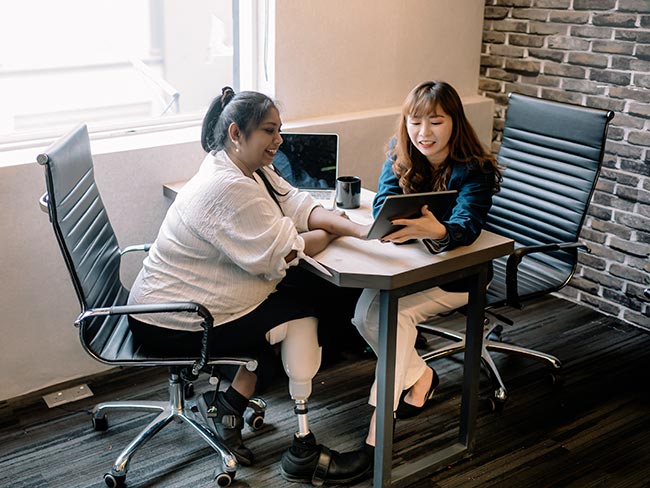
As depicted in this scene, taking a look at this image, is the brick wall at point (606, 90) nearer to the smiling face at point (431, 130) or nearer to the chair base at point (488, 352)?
the chair base at point (488, 352)

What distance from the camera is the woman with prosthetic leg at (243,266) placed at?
2393mm

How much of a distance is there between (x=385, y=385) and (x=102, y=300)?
36.2 inches

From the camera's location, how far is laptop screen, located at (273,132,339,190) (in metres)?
3.12

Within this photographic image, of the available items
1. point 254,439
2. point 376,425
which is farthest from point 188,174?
point 376,425

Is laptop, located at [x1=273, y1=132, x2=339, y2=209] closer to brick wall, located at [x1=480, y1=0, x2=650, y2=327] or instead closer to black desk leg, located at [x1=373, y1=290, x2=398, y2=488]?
black desk leg, located at [x1=373, y1=290, x2=398, y2=488]

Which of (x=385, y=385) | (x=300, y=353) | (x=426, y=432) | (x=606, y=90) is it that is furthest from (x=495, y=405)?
(x=606, y=90)

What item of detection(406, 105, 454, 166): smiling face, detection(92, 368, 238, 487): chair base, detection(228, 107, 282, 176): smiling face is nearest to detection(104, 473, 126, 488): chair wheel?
detection(92, 368, 238, 487): chair base

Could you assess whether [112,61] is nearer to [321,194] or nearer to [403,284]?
[321,194]

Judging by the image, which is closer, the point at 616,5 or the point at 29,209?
the point at 29,209

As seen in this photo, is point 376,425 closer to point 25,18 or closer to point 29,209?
point 29,209

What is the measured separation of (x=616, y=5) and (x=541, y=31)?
0.41m

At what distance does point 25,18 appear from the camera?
3049mm

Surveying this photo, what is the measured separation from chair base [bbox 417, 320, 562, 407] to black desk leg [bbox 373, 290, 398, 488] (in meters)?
0.64

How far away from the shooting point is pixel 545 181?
311 centimetres
